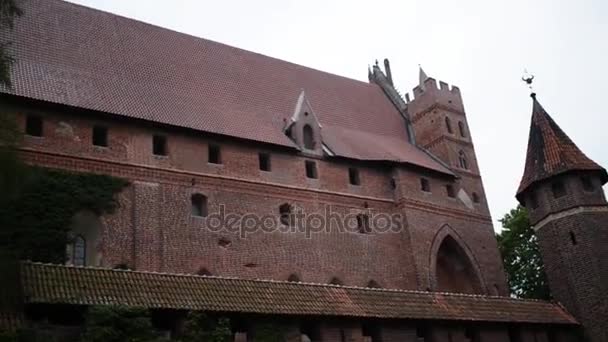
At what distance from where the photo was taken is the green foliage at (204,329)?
1580 cm

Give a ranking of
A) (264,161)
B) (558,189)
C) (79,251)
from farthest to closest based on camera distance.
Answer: (558,189)
(264,161)
(79,251)

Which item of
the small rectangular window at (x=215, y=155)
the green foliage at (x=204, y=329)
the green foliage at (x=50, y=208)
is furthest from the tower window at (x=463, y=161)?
the green foliage at (x=204, y=329)

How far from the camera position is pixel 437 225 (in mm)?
28391

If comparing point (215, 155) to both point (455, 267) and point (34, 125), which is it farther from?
point (455, 267)

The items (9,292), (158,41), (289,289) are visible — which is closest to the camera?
(9,292)

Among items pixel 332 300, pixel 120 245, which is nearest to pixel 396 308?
pixel 332 300

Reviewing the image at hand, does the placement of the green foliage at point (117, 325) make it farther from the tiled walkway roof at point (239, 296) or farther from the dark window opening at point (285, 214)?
the dark window opening at point (285, 214)

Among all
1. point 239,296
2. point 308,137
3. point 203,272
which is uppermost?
point 308,137

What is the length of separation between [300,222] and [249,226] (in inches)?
82.8

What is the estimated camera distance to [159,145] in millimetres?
23547

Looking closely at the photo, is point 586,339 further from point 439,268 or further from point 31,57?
point 31,57

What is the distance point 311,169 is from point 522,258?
1472cm

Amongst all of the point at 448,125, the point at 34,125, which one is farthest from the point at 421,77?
the point at 34,125

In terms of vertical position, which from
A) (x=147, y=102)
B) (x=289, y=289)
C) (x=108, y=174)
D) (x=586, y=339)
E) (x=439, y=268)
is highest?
(x=147, y=102)
